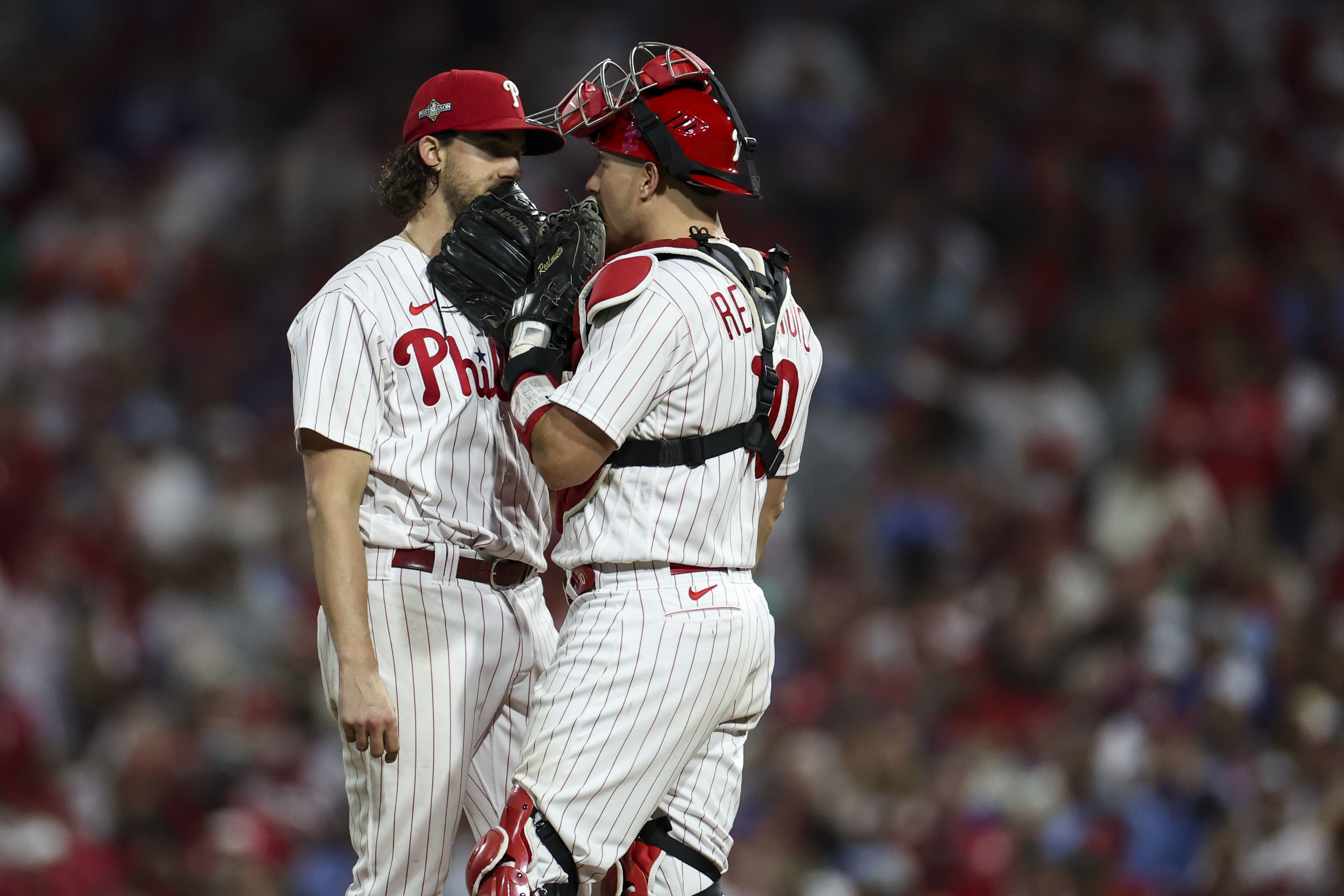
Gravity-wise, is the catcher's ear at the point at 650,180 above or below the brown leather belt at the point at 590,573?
above

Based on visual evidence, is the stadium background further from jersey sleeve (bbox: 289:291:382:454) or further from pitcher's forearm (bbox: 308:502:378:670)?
jersey sleeve (bbox: 289:291:382:454)

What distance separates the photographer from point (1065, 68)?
8.80 metres

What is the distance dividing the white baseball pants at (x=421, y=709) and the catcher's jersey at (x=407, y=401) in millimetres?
91

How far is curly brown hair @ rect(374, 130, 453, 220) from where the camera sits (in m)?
Result: 3.51

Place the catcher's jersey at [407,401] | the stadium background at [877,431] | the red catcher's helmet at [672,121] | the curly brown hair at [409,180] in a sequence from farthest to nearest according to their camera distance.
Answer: the stadium background at [877,431], the curly brown hair at [409,180], the catcher's jersey at [407,401], the red catcher's helmet at [672,121]

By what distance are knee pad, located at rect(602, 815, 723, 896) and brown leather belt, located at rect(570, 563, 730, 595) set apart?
1.56ft

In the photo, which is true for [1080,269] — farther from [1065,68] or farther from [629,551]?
[629,551]

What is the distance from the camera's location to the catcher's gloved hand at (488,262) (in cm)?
339

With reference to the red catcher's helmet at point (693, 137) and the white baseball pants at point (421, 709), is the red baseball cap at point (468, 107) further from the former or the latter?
the white baseball pants at point (421, 709)

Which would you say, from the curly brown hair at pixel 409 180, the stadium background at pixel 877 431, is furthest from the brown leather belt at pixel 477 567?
the stadium background at pixel 877 431

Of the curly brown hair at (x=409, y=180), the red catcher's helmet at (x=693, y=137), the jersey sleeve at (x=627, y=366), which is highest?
the red catcher's helmet at (x=693, y=137)

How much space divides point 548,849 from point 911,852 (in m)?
3.20

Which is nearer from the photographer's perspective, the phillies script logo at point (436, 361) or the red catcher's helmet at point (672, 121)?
the red catcher's helmet at point (672, 121)

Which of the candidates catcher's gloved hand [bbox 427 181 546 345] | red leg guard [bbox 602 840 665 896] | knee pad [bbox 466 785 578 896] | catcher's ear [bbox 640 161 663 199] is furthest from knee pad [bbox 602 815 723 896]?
catcher's ear [bbox 640 161 663 199]
